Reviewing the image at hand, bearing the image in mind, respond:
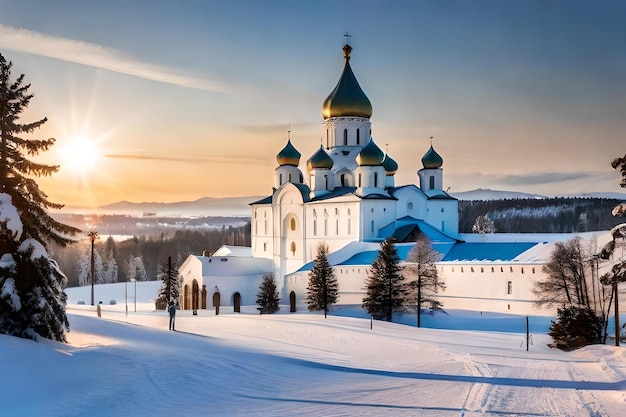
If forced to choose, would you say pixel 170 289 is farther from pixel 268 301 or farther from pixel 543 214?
pixel 543 214

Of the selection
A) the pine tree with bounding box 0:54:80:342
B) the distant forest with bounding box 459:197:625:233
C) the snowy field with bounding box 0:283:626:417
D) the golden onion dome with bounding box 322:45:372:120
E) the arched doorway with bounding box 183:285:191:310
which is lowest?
the arched doorway with bounding box 183:285:191:310

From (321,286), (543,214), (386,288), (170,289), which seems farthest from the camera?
(543,214)

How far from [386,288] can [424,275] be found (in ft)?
7.07

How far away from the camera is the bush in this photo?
944 inches

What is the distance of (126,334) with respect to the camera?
63.1 feet

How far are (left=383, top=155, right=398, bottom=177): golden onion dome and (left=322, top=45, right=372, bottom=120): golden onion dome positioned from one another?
372cm

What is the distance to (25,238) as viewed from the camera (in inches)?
603

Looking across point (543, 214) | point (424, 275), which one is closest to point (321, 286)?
point (424, 275)

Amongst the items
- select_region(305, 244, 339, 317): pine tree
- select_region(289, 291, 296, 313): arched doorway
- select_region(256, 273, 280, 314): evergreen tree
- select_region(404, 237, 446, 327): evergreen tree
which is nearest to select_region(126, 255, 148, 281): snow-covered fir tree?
select_region(289, 291, 296, 313): arched doorway

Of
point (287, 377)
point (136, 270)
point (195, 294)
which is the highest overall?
point (287, 377)

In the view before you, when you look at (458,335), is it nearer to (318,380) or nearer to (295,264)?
(318,380)

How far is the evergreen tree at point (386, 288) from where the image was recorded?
3603cm

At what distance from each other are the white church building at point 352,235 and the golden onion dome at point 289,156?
0.08 m

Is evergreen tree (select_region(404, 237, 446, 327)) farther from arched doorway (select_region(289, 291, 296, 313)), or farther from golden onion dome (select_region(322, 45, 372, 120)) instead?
golden onion dome (select_region(322, 45, 372, 120))
